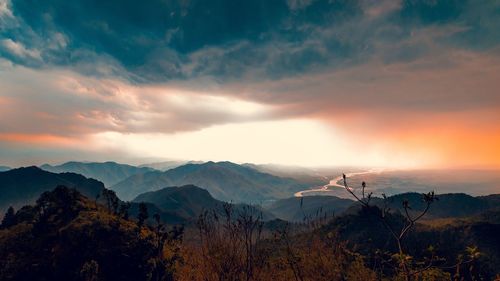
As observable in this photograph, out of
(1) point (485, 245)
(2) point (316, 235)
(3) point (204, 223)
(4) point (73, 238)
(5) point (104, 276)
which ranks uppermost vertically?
(3) point (204, 223)

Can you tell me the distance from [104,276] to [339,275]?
27.7 m

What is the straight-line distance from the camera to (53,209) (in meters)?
43.5

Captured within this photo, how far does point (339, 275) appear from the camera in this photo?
19.2m

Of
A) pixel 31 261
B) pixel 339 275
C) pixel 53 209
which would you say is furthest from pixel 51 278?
pixel 339 275

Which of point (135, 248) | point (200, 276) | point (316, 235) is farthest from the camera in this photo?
point (135, 248)

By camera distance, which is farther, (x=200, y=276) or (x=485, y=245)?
(x=485, y=245)

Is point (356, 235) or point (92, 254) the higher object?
point (92, 254)

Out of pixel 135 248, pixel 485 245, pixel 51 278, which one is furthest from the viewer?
pixel 485 245

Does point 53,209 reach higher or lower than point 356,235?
higher

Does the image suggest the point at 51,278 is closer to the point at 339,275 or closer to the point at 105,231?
the point at 105,231

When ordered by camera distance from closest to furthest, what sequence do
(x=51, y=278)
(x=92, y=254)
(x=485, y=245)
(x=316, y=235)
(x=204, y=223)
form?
(x=204, y=223) < (x=316, y=235) < (x=51, y=278) < (x=92, y=254) < (x=485, y=245)

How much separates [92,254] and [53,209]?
11.1 metres

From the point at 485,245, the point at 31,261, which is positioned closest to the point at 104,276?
the point at 31,261

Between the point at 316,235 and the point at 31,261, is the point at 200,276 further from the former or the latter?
the point at 31,261
